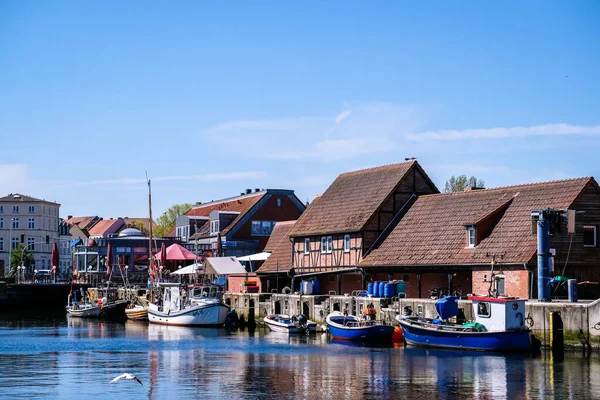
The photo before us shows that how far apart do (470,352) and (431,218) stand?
1829 centimetres

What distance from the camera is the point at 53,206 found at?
159 m

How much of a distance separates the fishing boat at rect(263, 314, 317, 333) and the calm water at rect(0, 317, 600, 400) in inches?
143

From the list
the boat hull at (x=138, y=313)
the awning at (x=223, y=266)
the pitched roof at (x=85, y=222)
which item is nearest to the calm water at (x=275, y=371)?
the boat hull at (x=138, y=313)

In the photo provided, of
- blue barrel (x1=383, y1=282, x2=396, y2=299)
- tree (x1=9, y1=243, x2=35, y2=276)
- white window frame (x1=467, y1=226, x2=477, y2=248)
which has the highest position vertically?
tree (x1=9, y1=243, x2=35, y2=276)

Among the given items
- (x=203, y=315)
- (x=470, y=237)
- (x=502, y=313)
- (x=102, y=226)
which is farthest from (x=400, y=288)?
(x=102, y=226)

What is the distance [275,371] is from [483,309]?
12.0 metres

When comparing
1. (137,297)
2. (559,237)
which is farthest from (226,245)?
(559,237)

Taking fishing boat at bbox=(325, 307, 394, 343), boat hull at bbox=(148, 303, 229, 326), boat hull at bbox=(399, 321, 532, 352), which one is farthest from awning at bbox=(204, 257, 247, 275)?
boat hull at bbox=(399, 321, 532, 352)

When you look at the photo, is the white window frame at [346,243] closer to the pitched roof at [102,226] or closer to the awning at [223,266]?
the awning at [223,266]

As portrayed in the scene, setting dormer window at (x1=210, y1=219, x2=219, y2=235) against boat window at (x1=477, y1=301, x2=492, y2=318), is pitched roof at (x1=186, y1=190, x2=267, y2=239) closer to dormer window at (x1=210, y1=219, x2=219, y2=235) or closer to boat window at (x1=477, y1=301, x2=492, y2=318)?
dormer window at (x1=210, y1=219, x2=219, y2=235)

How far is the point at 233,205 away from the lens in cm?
11156

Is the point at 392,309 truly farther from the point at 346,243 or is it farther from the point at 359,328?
the point at 346,243

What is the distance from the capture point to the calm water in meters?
36.2

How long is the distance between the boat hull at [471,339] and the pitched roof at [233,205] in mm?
53295
